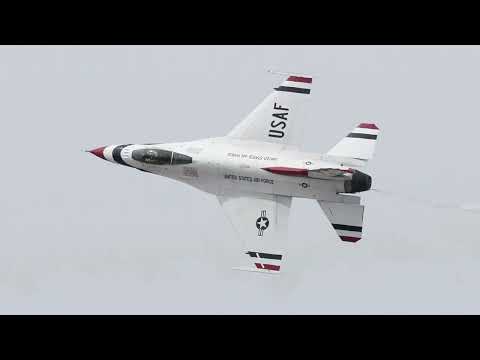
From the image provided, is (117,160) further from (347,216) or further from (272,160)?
(347,216)

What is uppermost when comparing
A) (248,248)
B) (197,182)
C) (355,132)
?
(355,132)

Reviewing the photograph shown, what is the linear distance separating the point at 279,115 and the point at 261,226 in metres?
3.17

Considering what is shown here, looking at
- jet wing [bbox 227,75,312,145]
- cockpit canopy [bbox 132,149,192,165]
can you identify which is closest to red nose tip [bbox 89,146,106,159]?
cockpit canopy [bbox 132,149,192,165]

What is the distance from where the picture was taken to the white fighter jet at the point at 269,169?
80.2 ft

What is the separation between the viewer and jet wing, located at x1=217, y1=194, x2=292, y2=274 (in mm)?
25000

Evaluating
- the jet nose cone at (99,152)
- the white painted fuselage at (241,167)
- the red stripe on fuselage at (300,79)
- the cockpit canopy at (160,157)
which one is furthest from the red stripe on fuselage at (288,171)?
the jet nose cone at (99,152)

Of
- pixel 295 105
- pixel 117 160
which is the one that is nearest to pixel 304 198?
pixel 295 105

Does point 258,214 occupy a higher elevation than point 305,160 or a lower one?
lower

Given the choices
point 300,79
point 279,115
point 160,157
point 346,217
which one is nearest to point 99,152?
point 160,157

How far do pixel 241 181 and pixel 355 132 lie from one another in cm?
339

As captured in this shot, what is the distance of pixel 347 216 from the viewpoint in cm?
2486

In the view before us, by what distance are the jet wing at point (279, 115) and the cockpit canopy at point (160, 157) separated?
1.52 meters

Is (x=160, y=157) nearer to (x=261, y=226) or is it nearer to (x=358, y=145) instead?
(x=261, y=226)

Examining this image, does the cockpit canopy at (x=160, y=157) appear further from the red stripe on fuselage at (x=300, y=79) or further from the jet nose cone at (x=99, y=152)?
the red stripe on fuselage at (x=300, y=79)
